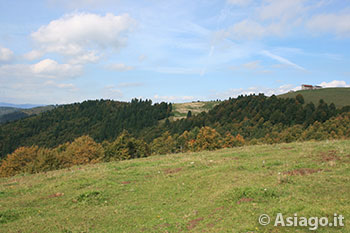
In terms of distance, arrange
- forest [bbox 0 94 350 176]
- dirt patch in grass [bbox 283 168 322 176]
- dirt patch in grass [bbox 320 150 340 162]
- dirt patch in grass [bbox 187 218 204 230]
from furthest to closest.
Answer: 1. forest [bbox 0 94 350 176]
2. dirt patch in grass [bbox 320 150 340 162]
3. dirt patch in grass [bbox 283 168 322 176]
4. dirt patch in grass [bbox 187 218 204 230]

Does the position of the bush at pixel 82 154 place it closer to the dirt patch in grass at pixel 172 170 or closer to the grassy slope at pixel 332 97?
the dirt patch in grass at pixel 172 170

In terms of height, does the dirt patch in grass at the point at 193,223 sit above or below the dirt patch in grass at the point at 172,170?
above

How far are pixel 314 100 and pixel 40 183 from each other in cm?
15369

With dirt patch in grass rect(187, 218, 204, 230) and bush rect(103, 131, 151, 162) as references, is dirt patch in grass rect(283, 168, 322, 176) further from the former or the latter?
bush rect(103, 131, 151, 162)

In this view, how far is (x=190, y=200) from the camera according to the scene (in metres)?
11.5

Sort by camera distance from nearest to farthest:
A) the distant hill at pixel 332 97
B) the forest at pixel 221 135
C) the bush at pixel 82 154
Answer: the forest at pixel 221 135 → the bush at pixel 82 154 → the distant hill at pixel 332 97

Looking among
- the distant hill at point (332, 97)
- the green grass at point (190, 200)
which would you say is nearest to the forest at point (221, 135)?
the distant hill at point (332, 97)

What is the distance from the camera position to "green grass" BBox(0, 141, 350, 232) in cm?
862

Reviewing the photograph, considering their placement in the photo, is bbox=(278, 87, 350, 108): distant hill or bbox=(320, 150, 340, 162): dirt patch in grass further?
bbox=(278, 87, 350, 108): distant hill

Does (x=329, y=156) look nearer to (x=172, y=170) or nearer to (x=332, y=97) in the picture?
(x=172, y=170)

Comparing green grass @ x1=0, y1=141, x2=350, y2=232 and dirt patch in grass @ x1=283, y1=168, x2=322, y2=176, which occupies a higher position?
dirt patch in grass @ x1=283, y1=168, x2=322, y2=176

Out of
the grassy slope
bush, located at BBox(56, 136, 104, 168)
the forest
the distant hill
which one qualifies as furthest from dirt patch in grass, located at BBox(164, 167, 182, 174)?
the grassy slope

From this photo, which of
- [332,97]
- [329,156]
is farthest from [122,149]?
[332,97]

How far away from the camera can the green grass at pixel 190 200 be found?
8.62 metres
